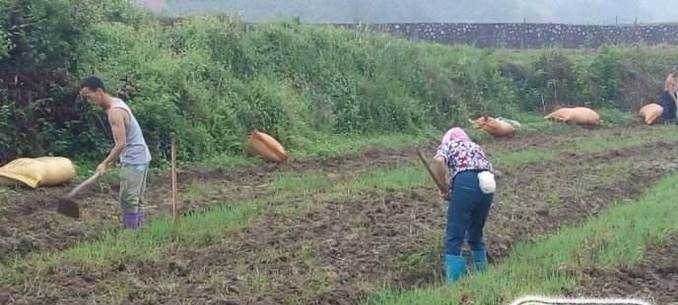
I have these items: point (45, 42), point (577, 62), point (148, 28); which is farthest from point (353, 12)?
point (45, 42)

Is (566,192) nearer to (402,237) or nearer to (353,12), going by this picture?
(402,237)

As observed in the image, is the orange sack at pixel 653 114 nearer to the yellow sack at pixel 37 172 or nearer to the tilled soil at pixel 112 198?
the tilled soil at pixel 112 198

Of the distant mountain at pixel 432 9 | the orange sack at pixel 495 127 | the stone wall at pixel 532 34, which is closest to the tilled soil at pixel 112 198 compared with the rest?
the orange sack at pixel 495 127

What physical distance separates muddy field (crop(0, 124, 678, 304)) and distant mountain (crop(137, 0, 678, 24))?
1567 centimetres

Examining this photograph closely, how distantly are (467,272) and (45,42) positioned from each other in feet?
24.3

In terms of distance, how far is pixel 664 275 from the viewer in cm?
667

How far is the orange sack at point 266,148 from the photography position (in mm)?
12883

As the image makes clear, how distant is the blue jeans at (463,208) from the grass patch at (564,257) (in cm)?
36

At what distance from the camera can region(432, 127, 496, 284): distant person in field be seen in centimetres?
645

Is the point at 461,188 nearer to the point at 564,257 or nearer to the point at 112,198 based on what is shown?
the point at 564,257

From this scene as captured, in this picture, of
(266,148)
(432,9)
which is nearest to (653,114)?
(266,148)

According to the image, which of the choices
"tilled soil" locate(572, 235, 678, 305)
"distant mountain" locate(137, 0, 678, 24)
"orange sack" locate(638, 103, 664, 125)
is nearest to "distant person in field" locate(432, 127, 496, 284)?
"tilled soil" locate(572, 235, 678, 305)

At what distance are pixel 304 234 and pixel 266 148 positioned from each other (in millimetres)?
5370

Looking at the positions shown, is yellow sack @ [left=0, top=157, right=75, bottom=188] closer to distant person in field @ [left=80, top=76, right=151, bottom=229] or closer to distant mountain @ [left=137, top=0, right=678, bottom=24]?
distant person in field @ [left=80, top=76, right=151, bottom=229]
